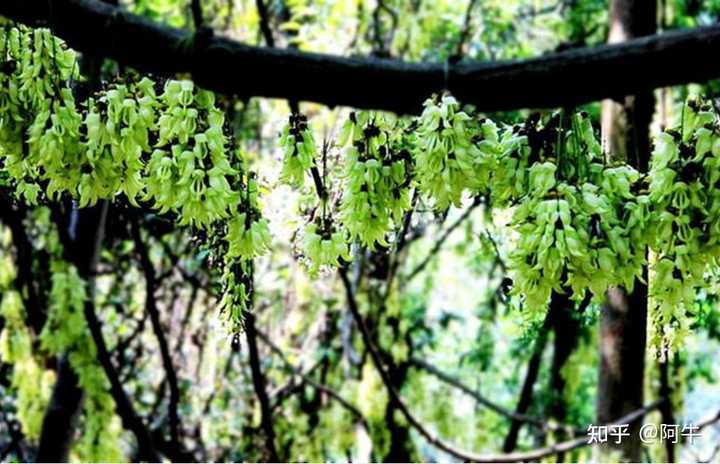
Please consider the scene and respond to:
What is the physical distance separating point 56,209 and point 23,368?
55.5 inches

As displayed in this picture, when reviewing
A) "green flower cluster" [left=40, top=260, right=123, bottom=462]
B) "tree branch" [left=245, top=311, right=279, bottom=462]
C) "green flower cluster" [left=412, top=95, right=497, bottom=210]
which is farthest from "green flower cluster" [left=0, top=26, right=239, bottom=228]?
"green flower cluster" [left=40, top=260, right=123, bottom=462]

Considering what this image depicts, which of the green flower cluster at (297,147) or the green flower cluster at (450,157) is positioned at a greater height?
the green flower cluster at (297,147)

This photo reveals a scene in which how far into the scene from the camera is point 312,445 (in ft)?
19.3


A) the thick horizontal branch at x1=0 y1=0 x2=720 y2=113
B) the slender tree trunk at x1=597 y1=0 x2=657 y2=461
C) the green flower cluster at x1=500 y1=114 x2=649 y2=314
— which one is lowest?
the green flower cluster at x1=500 y1=114 x2=649 y2=314

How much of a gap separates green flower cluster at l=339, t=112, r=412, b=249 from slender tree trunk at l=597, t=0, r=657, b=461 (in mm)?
2168

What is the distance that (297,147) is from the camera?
1788 mm

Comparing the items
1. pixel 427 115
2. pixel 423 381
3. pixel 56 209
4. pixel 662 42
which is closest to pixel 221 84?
pixel 427 115

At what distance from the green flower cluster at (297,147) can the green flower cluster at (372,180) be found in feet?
0.24

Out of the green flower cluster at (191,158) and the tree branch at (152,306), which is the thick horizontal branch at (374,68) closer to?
the green flower cluster at (191,158)

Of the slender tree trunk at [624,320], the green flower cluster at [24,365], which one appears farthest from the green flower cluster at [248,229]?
the green flower cluster at [24,365]

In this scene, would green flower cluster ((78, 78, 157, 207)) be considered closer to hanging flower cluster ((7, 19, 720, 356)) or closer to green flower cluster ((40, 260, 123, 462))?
hanging flower cluster ((7, 19, 720, 356))

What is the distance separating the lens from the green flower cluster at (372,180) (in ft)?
5.61

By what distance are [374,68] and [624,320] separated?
282cm

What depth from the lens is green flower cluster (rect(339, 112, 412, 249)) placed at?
5.61 feet
